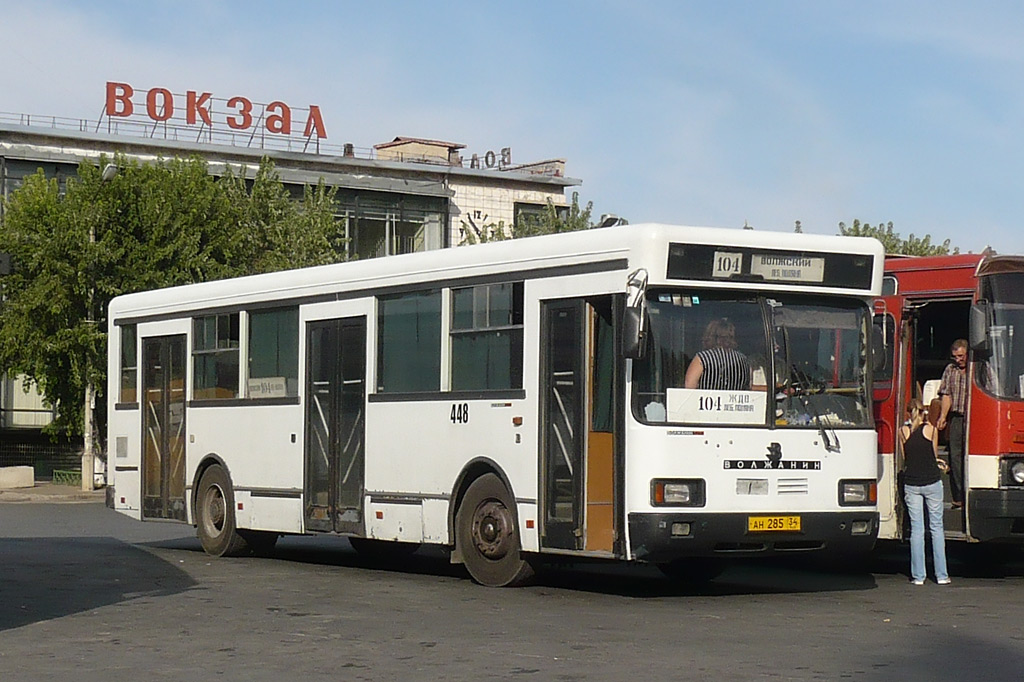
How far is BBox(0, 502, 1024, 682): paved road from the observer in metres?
10.6

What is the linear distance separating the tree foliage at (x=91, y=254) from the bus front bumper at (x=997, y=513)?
27.4m

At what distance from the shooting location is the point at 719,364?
568 inches

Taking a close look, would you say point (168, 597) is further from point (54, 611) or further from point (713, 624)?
point (713, 624)

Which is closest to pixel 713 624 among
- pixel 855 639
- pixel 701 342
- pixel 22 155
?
pixel 855 639

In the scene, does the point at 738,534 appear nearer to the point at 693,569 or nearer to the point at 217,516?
the point at 693,569

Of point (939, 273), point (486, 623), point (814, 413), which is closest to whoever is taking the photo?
point (486, 623)

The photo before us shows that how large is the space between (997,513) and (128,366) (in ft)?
37.0

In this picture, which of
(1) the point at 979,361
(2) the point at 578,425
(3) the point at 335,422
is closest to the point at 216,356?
(3) the point at 335,422

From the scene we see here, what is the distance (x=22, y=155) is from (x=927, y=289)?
42.4m

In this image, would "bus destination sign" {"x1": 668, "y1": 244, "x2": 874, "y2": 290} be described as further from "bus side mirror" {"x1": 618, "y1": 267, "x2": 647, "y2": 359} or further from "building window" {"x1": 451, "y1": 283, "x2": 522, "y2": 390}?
"building window" {"x1": 451, "y1": 283, "x2": 522, "y2": 390}

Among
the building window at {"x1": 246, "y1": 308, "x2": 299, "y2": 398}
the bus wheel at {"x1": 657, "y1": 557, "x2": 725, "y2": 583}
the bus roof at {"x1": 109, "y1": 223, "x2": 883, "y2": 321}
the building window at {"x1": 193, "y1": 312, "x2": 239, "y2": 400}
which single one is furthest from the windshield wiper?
the building window at {"x1": 193, "y1": 312, "x2": 239, "y2": 400}

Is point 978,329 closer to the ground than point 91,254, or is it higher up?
closer to the ground

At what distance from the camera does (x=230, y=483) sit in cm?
2036

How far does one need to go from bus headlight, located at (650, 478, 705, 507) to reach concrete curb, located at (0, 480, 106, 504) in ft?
81.9
